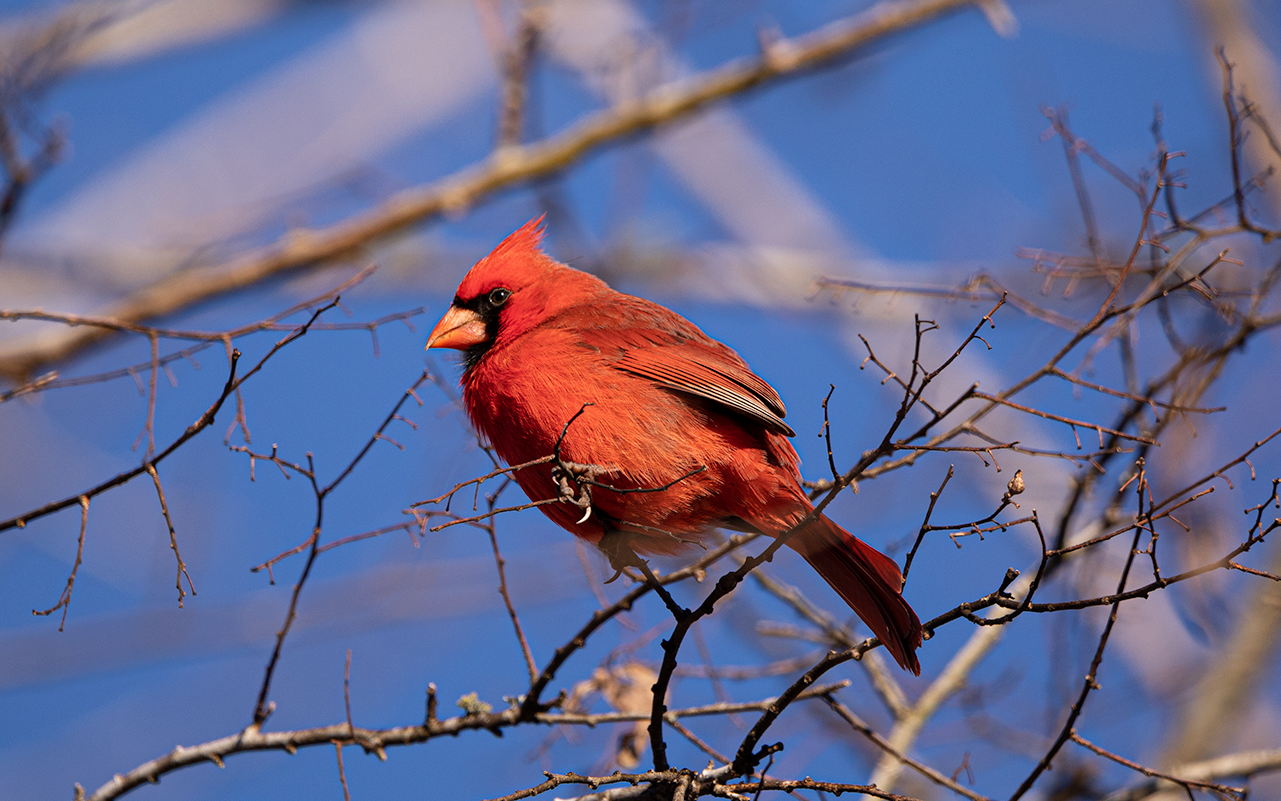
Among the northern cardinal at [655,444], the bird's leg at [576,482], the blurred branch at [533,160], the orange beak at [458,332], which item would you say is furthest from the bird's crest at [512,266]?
the blurred branch at [533,160]

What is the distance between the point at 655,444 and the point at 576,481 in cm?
32

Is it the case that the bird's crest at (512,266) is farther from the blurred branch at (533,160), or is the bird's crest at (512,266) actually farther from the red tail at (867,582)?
the blurred branch at (533,160)

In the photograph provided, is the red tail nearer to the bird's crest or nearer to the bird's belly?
the bird's belly

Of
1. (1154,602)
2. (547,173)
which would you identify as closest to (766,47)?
(547,173)

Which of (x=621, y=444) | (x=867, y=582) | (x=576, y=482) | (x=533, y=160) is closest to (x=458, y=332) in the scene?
(x=621, y=444)

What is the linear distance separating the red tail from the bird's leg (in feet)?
1.81

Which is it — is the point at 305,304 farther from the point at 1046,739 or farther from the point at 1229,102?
the point at 1046,739

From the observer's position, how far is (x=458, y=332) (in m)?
3.38

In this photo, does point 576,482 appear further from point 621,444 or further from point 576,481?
point 621,444

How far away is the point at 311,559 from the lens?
2.47m

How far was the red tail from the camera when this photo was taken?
275 cm

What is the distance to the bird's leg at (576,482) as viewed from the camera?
8.13 feet

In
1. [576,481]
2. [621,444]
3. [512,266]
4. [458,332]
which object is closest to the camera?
[576,481]

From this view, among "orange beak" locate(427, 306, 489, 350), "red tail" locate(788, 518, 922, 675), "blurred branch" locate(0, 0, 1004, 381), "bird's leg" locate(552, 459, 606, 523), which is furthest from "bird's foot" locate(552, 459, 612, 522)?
"blurred branch" locate(0, 0, 1004, 381)
